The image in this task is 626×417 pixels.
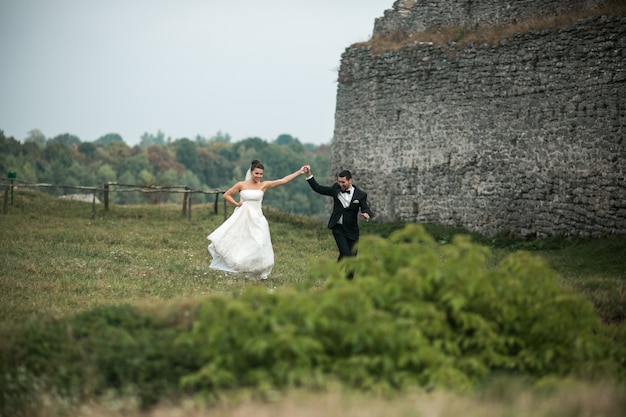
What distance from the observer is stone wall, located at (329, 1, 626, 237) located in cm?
1941

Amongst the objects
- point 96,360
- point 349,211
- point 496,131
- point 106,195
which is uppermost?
point 496,131

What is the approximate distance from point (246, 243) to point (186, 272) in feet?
3.49

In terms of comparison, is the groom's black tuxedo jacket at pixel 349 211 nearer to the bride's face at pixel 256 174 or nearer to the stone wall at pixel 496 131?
the bride's face at pixel 256 174

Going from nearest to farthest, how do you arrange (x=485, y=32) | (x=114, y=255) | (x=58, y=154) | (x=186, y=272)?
(x=186, y=272) → (x=114, y=255) → (x=485, y=32) → (x=58, y=154)

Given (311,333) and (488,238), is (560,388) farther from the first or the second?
(488,238)

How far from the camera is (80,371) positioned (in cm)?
833

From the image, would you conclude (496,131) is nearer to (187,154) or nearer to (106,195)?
(106,195)

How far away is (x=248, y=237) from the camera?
16.3 meters

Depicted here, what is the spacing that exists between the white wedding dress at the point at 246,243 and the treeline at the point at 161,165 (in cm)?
6984

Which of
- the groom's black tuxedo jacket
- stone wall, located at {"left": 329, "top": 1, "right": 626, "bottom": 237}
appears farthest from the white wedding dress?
stone wall, located at {"left": 329, "top": 1, "right": 626, "bottom": 237}

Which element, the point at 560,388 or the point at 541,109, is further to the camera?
the point at 541,109

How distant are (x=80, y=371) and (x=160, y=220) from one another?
1949cm

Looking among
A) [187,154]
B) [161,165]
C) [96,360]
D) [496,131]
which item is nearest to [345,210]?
[96,360]

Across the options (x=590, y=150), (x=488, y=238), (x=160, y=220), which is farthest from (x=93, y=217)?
(x=590, y=150)
